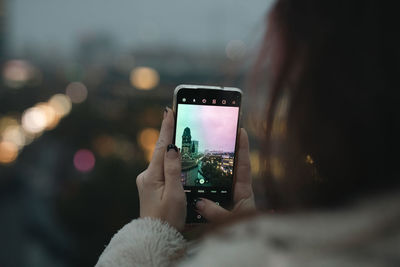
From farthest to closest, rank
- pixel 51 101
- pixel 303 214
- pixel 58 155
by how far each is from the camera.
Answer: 1. pixel 51 101
2. pixel 58 155
3. pixel 303 214

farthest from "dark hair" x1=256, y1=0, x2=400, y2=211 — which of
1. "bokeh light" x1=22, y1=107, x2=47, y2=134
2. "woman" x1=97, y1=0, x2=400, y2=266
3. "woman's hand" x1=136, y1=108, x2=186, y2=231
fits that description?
"bokeh light" x1=22, y1=107, x2=47, y2=134

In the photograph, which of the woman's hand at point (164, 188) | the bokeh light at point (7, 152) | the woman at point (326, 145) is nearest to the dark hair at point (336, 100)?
the woman at point (326, 145)

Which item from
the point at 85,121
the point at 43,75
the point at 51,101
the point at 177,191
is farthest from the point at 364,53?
the point at 43,75

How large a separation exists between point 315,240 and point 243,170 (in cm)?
46

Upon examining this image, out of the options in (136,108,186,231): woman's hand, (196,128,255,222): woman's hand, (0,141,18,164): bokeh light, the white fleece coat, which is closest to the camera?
the white fleece coat

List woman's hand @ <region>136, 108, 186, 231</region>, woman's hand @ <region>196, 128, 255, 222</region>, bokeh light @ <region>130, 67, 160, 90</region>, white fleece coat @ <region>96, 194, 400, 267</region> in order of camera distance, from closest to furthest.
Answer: white fleece coat @ <region>96, 194, 400, 267</region> < woman's hand @ <region>136, 108, 186, 231</region> < woman's hand @ <region>196, 128, 255, 222</region> < bokeh light @ <region>130, 67, 160, 90</region>

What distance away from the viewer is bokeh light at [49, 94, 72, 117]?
2210 centimetres

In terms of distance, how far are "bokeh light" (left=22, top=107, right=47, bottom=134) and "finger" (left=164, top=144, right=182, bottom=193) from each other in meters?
21.2

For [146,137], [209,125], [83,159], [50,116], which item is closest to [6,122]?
[50,116]

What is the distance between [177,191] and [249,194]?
16 cm

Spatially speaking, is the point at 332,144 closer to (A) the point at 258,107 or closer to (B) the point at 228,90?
(A) the point at 258,107

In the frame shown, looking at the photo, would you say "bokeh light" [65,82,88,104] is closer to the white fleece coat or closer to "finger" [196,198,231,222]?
"finger" [196,198,231,222]

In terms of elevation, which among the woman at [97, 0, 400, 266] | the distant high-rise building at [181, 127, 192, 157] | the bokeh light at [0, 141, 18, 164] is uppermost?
the woman at [97, 0, 400, 266]

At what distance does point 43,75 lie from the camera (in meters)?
27.9
